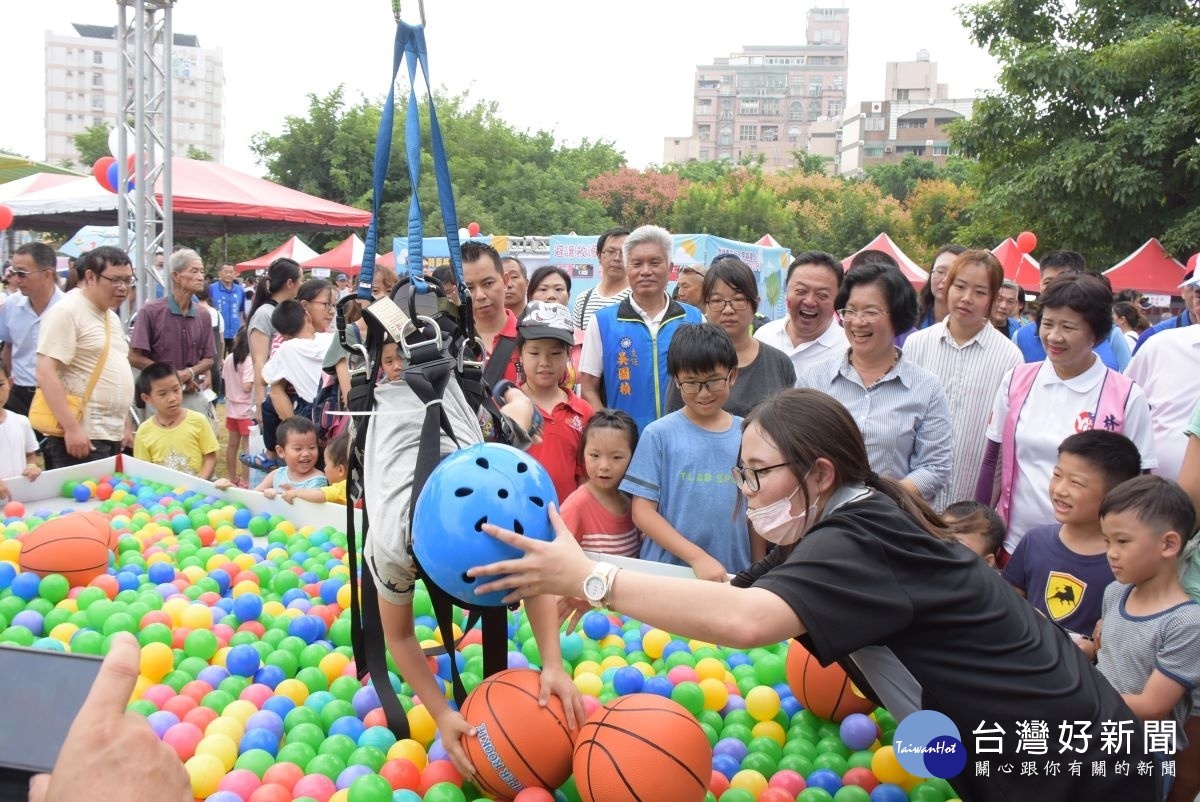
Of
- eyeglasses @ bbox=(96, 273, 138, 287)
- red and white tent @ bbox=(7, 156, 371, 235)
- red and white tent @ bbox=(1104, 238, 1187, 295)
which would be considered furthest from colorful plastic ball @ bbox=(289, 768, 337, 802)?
red and white tent @ bbox=(1104, 238, 1187, 295)

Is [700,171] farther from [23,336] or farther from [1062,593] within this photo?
[1062,593]

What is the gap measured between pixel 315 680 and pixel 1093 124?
1986 cm

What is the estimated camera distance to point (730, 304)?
4863mm

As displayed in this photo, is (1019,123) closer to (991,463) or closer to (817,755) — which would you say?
(991,463)

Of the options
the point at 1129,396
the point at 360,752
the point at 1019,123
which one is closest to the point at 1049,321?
the point at 1129,396

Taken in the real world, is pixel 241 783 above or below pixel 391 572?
below

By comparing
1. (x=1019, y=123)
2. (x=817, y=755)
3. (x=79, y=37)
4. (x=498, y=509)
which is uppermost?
(x=79, y=37)

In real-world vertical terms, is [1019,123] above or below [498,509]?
above

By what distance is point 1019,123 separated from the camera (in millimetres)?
19828

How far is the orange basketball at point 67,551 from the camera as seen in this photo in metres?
4.75

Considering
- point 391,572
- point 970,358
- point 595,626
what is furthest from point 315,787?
point 970,358

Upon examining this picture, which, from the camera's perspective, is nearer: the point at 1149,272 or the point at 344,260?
the point at 1149,272

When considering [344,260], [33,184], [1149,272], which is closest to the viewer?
[1149,272]

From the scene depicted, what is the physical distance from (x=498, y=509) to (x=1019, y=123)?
2053cm
